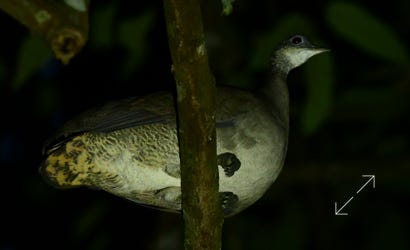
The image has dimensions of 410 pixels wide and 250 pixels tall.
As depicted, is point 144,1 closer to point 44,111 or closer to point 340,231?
point 44,111

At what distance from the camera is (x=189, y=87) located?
302 cm

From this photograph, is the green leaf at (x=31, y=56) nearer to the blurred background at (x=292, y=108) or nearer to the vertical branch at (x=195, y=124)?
the blurred background at (x=292, y=108)

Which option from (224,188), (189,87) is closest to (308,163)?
(224,188)

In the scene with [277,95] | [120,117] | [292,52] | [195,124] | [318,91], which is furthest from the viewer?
[318,91]

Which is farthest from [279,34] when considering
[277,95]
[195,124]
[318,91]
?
[195,124]

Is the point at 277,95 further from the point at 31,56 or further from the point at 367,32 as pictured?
the point at 31,56

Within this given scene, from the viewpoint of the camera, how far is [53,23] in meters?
2.56

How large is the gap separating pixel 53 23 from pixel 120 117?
4.00 ft

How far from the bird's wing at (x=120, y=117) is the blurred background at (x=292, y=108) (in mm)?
1020

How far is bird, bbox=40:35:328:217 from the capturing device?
3.72 meters

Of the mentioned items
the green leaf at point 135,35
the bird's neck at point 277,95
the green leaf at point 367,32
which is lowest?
the bird's neck at point 277,95

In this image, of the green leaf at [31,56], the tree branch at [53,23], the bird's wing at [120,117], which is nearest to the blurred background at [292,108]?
the green leaf at [31,56]

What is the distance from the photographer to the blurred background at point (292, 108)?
5145 millimetres

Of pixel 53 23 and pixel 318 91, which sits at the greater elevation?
pixel 318 91
